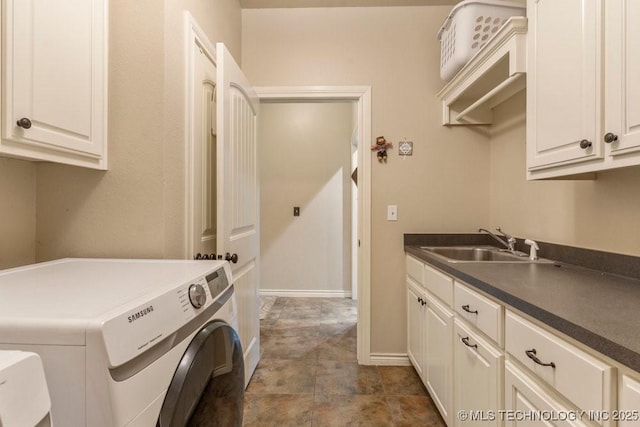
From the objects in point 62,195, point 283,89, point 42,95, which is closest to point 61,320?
point 42,95

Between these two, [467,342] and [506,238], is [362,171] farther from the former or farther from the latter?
[467,342]

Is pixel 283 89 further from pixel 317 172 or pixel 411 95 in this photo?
pixel 317 172

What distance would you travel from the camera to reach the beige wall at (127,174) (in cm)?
124

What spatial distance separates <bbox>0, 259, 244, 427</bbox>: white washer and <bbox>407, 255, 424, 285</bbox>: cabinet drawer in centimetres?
125

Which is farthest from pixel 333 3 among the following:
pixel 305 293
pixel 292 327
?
pixel 305 293

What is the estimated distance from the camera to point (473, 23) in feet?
5.47

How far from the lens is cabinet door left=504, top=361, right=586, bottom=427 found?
2.57ft

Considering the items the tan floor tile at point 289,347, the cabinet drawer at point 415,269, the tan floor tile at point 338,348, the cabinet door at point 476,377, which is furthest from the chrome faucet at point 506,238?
the tan floor tile at point 289,347

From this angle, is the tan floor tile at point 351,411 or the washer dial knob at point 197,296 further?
the tan floor tile at point 351,411

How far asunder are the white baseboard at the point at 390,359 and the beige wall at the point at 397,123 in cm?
3

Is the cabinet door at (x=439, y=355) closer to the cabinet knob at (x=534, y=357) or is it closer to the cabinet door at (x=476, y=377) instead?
the cabinet door at (x=476, y=377)

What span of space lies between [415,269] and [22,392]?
1905 millimetres

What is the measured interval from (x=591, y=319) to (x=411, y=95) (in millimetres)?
1907

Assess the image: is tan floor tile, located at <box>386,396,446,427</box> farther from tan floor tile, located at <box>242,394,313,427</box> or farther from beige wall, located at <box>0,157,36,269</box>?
beige wall, located at <box>0,157,36,269</box>
